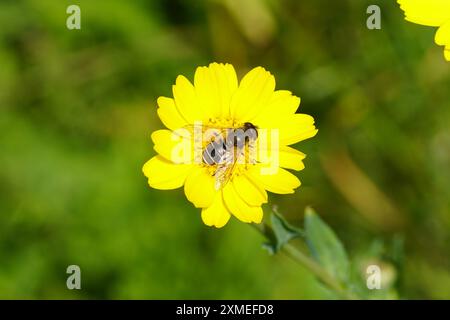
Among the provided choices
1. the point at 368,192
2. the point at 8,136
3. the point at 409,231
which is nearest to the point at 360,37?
the point at 368,192

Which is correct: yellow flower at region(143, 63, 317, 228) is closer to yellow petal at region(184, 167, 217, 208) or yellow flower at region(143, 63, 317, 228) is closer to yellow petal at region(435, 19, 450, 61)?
yellow petal at region(184, 167, 217, 208)

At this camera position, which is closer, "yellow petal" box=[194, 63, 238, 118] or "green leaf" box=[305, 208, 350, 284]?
"yellow petal" box=[194, 63, 238, 118]

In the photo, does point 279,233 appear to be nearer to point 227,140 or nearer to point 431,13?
point 227,140

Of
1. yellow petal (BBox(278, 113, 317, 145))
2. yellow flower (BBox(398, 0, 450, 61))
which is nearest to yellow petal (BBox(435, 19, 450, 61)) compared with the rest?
yellow flower (BBox(398, 0, 450, 61))

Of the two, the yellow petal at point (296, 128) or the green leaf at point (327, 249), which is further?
the green leaf at point (327, 249)

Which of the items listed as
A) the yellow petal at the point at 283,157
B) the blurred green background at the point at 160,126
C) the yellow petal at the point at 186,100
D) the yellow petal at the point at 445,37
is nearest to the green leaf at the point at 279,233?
the yellow petal at the point at 283,157

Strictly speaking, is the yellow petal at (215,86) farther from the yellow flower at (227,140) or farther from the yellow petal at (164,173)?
the yellow petal at (164,173)
